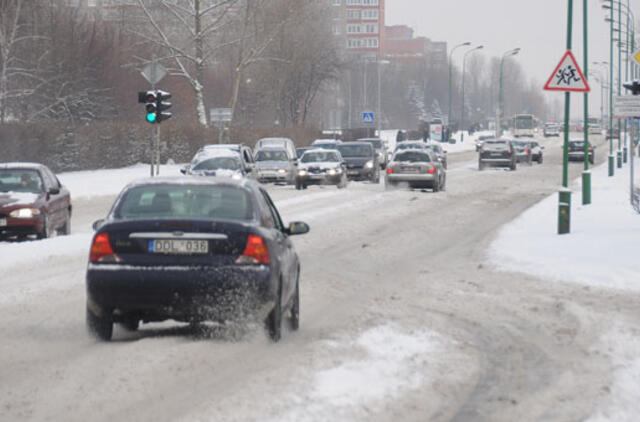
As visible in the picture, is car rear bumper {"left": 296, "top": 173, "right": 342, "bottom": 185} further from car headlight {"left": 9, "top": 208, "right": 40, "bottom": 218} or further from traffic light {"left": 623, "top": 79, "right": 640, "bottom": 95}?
car headlight {"left": 9, "top": 208, "right": 40, "bottom": 218}

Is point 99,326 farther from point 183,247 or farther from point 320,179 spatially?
point 320,179

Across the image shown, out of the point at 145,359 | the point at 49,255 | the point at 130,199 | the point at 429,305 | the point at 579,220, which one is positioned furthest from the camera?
the point at 579,220

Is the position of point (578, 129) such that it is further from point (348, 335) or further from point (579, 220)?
point (348, 335)

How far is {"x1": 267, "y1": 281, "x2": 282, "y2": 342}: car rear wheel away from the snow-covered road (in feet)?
0.29

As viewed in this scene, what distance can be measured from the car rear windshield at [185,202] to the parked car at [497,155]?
155 feet

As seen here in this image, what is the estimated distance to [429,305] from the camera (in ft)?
38.4

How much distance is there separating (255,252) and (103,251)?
3.79 ft

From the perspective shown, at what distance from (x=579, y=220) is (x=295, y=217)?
6.17m

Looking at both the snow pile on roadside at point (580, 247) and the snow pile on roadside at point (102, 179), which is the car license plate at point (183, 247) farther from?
the snow pile on roadside at point (102, 179)

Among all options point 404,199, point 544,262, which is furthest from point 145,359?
point 404,199

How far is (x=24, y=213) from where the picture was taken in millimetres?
19125

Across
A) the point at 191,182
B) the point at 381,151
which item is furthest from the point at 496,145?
the point at 191,182

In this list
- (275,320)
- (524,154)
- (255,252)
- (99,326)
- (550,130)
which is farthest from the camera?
(550,130)

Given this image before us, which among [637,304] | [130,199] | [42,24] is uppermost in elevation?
[42,24]
